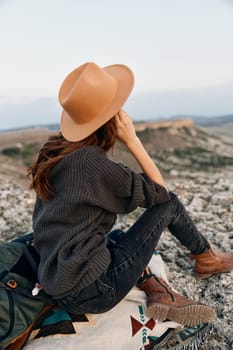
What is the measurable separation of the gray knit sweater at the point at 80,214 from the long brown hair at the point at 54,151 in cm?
6

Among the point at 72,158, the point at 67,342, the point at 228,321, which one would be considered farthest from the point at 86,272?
the point at 228,321

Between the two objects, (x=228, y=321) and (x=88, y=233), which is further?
(x=228, y=321)

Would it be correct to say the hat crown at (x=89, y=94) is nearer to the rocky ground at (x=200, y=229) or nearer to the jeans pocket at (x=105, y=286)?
the jeans pocket at (x=105, y=286)

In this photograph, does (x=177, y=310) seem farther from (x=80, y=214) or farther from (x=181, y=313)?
(x=80, y=214)

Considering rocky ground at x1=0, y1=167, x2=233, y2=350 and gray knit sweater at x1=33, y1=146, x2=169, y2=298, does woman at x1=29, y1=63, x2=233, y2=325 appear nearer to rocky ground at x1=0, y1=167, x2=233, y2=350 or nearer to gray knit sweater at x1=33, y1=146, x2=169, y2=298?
gray knit sweater at x1=33, y1=146, x2=169, y2=298

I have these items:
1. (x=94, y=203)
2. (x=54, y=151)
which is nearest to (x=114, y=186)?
(x=94, y=203)

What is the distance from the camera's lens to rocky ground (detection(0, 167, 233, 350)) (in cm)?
393

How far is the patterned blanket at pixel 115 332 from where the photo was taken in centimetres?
323

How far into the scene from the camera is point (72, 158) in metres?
3.01

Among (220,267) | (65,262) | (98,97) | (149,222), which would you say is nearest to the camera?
(65,262)

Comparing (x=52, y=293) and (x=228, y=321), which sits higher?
(x=52, y=293)

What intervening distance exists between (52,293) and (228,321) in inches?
65.1

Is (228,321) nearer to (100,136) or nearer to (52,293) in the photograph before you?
(52,293)

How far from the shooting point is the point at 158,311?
136 inches
